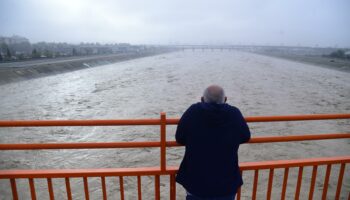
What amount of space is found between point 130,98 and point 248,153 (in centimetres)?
1489

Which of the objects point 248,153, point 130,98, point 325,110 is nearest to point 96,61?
point 130,98

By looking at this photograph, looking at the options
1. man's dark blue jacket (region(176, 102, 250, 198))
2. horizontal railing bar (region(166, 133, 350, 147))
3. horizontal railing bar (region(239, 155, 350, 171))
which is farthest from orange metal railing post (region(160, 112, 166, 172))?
horizontal railing bar (region(239, 155, 350, 171))

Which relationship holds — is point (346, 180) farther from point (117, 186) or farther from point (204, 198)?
point (204, 198)

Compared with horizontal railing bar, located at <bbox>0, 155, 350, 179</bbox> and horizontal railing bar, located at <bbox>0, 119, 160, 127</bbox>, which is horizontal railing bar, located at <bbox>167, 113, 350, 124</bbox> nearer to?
horizontal railing bar, located at <bbox>0, 119, 160, 127</bbox>

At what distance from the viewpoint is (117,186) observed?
7.73 meters

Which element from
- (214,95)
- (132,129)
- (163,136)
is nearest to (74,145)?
(163,136)

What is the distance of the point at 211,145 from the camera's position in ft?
7.59

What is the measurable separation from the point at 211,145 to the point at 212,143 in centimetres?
2

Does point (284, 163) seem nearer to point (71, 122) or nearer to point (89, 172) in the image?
point (89, 172)

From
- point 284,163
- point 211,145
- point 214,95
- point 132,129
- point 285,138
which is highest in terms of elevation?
point 214,95

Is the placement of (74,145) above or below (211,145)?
below

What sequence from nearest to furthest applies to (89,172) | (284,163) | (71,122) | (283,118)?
(71,122), (89,172), (283,118), (284,163)

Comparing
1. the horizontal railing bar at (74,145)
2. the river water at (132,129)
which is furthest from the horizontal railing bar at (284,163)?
the river water at (132,129)

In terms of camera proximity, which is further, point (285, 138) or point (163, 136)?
point (285, 138)
